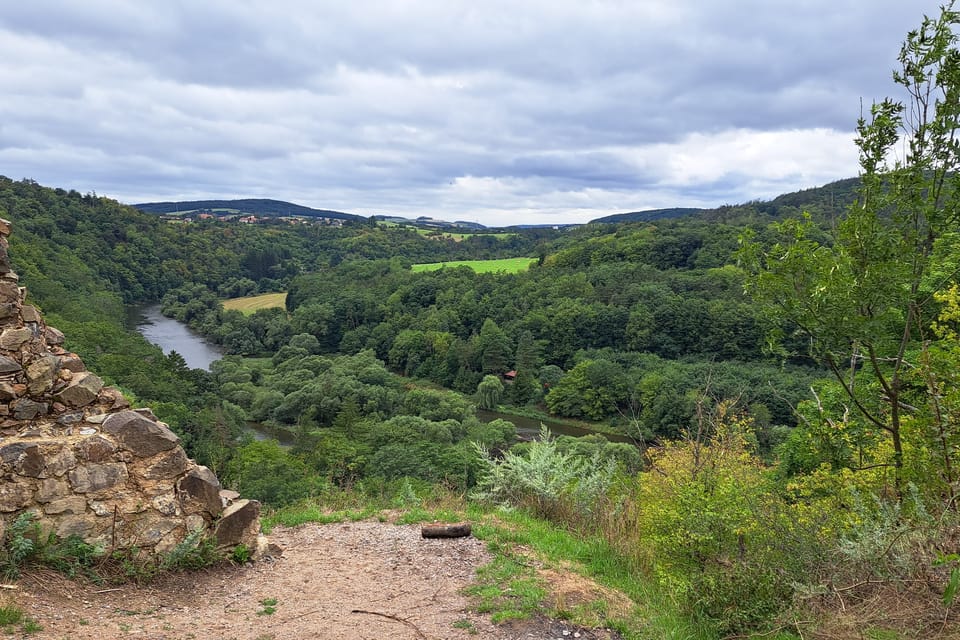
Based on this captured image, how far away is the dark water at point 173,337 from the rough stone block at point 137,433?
5355 centimetres

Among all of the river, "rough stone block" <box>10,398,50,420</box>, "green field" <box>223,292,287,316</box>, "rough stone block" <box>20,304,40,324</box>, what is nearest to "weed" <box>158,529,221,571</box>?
"rough stone block" <box>10,398,50,420</box>

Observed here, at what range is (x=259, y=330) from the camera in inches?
2719

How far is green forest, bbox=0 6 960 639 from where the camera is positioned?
4.11 metres

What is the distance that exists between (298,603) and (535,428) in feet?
135

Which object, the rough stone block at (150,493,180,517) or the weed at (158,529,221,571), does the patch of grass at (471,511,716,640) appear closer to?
the weed at (158,529,221,571)

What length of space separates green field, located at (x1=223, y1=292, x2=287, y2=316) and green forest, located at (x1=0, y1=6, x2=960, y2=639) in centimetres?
344

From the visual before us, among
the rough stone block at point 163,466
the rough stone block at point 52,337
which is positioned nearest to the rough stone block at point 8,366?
the rough stone block at point 52,337

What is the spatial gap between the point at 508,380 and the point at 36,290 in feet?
134

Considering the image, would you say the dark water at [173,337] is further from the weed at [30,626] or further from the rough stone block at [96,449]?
the weed at [30,626]

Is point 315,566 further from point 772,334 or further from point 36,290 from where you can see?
point 36,290

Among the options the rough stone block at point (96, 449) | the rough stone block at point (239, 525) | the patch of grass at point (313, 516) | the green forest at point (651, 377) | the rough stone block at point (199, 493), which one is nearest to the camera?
the green forest at point (651, 377)

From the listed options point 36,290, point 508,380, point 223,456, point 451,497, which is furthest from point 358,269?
point 451,497

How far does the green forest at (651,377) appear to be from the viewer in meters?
4.11

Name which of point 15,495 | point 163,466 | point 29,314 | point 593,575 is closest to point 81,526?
point 15,495
